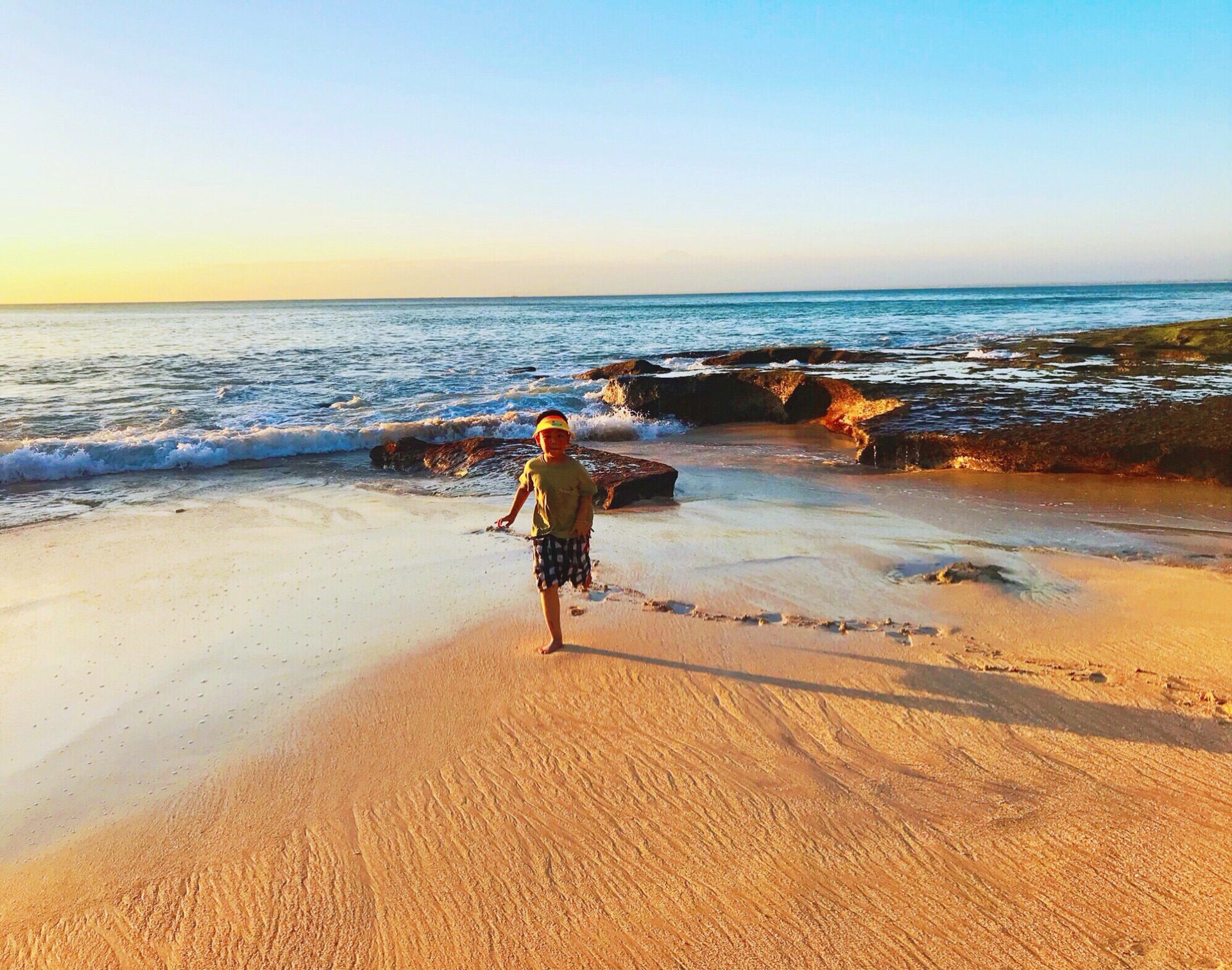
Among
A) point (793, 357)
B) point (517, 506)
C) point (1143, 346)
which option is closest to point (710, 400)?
point (793, 357)

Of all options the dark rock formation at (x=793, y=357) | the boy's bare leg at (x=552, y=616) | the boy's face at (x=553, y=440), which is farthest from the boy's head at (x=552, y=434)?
the dark rock formation at (x=793, y=357)

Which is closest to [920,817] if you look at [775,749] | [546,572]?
[775,749]

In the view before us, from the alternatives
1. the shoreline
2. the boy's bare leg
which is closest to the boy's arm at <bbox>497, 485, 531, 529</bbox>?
the boy's bare leg

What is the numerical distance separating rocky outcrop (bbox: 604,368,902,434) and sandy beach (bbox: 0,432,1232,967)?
7.85 meters

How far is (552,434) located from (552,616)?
1043 mm

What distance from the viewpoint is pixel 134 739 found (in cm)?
374

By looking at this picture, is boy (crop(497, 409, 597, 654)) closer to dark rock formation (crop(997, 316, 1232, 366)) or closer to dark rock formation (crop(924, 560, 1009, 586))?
dark rock formation (crop(924, 560, 1009, 586))

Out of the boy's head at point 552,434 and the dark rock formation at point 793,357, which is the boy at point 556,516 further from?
the dark rock formation at point 793,357

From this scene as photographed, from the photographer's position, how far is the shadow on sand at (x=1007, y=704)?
136 inches

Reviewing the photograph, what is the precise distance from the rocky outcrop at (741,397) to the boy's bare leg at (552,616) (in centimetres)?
956

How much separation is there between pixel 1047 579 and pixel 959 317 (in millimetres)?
48122

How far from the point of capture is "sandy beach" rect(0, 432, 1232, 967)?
8.25 ft

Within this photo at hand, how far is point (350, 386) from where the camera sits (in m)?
19.6

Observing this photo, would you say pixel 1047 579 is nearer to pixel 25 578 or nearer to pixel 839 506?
pixel 839 506
